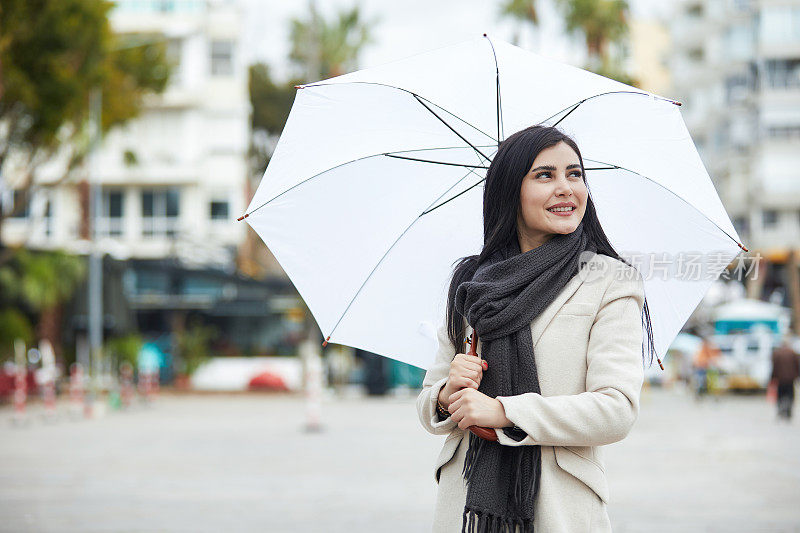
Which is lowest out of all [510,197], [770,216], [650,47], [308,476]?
[308,476]

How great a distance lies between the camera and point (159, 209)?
47.8 m

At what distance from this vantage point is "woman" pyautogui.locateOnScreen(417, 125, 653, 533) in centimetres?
255

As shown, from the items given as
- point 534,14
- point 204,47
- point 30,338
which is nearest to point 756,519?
point 30,338

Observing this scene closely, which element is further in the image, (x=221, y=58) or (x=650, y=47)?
(x=650, y=47)

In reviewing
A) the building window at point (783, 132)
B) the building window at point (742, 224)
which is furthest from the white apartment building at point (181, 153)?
the building window at point (742, 224)

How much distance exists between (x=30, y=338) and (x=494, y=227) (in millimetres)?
28637

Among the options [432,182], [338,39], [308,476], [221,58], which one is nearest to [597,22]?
[338,39]

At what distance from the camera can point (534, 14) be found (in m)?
39.4

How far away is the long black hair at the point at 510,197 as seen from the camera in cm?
283

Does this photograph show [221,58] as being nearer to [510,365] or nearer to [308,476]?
[308,476]

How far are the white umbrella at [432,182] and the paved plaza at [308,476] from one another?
492cm

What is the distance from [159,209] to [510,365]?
46678mm

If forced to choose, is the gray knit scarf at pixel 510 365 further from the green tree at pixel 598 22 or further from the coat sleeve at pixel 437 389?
the green tree at pixel 598 22

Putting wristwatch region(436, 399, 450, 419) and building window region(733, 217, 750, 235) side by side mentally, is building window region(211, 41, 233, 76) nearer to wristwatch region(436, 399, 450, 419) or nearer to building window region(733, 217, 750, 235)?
building window region(733, 217, 750, 235)
